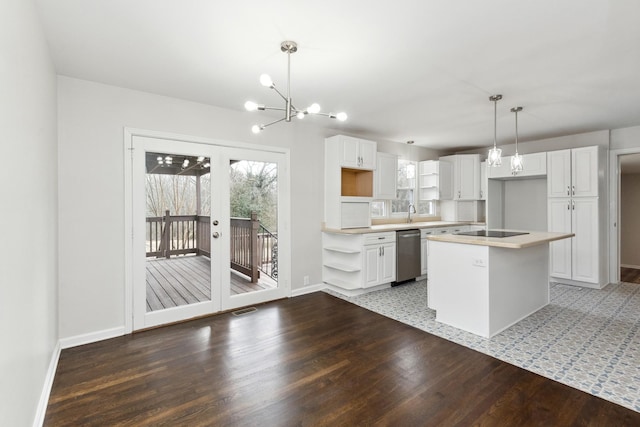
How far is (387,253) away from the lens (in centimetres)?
481

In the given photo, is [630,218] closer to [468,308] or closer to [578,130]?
[578,130]

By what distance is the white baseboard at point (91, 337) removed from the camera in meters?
2.92

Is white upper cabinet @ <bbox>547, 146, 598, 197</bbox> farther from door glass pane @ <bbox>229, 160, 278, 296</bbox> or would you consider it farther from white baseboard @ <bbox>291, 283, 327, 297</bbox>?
door glass pane @ <bbox>229, 160, 278, 296</bbox>

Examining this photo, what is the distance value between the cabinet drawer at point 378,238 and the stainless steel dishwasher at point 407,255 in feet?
0.42

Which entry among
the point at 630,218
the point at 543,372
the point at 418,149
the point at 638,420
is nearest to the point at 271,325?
the point at 543,372

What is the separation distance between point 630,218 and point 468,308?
21.2 feet

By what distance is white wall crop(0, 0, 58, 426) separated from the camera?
130 centimetres

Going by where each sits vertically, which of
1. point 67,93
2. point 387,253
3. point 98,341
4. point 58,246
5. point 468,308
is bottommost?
point 98,341

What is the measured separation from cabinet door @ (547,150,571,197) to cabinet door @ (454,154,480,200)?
1.34 m

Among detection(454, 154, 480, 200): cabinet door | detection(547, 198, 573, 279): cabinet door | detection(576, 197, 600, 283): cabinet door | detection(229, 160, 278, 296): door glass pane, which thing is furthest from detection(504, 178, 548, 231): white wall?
detection(229, 160, 278, 296): door glass pane

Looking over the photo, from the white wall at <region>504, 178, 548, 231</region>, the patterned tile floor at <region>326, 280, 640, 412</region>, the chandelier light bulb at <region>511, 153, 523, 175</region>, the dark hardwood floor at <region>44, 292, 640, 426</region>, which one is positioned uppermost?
the chandelier light bulb at <region>511, 153, 523, 175</region>

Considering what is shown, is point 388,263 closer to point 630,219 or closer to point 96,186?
point 96,186

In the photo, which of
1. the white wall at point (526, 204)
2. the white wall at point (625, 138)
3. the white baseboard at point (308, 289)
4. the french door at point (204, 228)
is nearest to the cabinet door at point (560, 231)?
the white wall at point (526, 204)

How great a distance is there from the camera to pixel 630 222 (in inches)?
267
